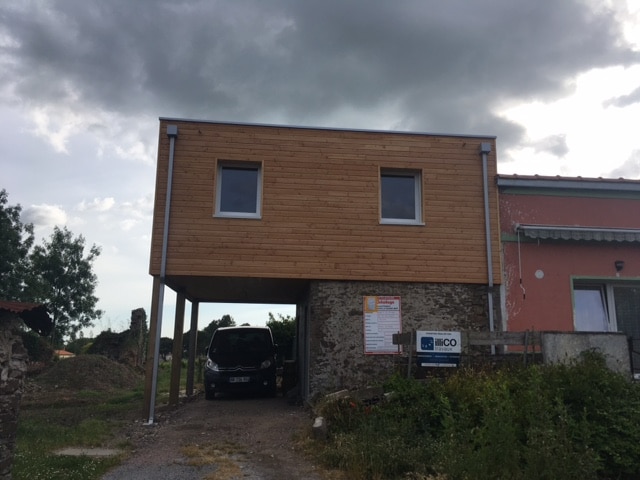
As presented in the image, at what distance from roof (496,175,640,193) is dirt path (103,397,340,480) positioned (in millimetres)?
6616

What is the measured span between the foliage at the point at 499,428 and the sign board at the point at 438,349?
2.06ft

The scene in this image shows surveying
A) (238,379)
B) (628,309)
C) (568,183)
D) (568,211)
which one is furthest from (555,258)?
(238,379)

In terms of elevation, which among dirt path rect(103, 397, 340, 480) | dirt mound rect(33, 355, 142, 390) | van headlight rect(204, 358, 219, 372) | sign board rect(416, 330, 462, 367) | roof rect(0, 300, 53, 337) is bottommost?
dirt path rect(103, 397, 340, 480)

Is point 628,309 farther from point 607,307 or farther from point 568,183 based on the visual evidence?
point 568,183

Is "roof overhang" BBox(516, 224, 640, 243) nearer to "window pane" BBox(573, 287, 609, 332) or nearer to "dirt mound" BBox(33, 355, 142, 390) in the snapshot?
"window pane" BBox(573, 287, 609, 332)

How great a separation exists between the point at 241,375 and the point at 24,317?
28.1 feet

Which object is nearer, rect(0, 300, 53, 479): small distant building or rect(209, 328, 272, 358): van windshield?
rect(0, 300, 53, 479): small distant building

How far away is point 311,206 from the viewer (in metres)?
11.8

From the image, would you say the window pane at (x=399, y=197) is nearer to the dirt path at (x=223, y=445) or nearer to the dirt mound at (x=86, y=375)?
the dirt path at (x=223, y=445)

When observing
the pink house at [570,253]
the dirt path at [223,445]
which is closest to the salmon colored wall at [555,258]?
the pink house at [570,253]

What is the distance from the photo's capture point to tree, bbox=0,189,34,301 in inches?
1134

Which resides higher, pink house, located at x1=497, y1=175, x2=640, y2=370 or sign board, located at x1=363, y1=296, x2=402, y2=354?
pink house, located at x1=497, y1=175, x2=640, y2=370

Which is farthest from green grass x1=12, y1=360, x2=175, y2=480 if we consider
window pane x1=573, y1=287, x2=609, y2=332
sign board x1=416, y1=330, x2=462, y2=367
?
window pane x1=573, y1=287, x2=609, y2=332

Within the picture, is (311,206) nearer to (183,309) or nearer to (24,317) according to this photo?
(183,309)
